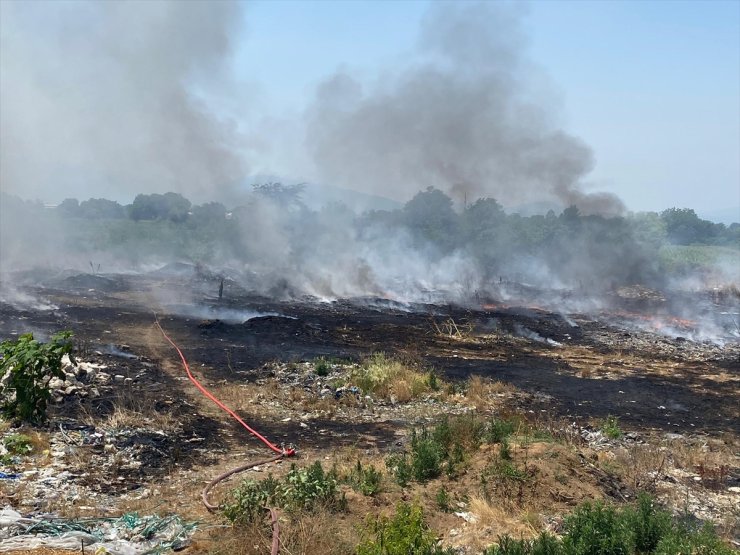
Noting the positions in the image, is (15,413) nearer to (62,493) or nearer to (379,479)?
(62,493)

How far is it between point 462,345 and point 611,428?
8680 mm

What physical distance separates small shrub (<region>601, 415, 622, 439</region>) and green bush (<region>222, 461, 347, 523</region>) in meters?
5.98

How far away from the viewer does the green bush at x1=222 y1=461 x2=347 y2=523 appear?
5.57 meters

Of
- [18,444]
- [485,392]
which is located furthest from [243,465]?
[485,392]

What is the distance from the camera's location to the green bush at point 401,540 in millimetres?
4738

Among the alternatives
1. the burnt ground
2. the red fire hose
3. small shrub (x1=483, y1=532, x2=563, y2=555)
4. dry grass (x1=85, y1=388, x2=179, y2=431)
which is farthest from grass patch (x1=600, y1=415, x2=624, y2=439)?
dry grass (x1=85, y1=388, x2=179, y2=431)

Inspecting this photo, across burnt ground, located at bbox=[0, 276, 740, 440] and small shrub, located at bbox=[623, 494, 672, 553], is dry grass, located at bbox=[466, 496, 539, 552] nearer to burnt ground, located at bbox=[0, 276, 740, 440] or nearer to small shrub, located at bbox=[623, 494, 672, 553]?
small shrub, located at bbox=[623, 494, 672, 553]

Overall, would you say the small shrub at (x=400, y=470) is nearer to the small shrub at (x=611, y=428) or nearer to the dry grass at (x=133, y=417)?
the dry grass at (x=133, y=417)

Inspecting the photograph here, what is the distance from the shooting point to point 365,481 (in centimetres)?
687

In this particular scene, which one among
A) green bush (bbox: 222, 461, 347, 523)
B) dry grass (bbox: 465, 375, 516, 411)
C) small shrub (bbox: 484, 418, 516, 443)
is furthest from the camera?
dry grass (bbox: 465, 375, 516, 411)

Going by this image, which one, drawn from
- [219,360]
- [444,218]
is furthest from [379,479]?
[444,218]

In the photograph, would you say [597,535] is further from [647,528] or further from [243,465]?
[243,465]

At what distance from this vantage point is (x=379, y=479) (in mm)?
7047

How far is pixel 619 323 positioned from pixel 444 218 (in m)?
21.3
